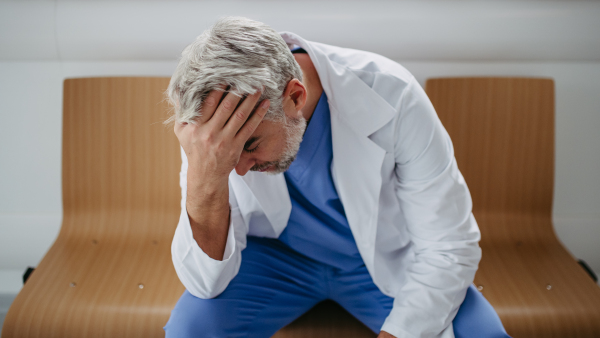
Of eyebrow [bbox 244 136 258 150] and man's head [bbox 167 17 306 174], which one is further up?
man's head [bbox 167 17 306 174]

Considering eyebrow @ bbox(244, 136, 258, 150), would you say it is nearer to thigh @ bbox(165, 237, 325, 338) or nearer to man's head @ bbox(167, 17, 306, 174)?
man's head @ bbox(167, 17, 306, 174)

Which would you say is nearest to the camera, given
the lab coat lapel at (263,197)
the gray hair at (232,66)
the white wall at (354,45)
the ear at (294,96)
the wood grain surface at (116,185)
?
the gray hair at (232,66)

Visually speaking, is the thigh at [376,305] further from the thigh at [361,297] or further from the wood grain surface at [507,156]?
the wood grain surface at [507,156]

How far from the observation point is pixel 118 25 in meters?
1.67

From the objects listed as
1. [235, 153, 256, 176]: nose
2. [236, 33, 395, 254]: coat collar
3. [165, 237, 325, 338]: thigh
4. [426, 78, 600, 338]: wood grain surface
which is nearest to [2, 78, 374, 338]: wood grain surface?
[165, 237, 325, 338]: thigh

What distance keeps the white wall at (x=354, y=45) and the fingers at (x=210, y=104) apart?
2.93 feet

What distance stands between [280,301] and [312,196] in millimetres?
303

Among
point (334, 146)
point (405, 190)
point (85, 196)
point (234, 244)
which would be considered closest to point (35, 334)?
point (85, 196)

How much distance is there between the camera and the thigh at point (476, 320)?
101cm

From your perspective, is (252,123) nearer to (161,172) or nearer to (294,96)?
(294,96)

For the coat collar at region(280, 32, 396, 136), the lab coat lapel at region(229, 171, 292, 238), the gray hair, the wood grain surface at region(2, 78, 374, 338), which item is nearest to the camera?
the gray hair

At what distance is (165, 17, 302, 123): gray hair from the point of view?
849mm

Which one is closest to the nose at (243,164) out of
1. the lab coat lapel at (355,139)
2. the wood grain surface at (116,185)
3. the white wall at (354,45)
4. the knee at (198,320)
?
the lab coat lapel at (355,139)

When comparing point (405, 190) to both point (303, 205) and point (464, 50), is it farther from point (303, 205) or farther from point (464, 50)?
point (464, 50)
